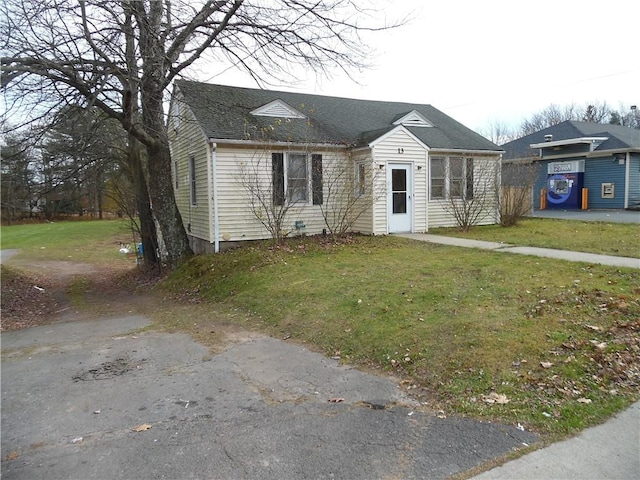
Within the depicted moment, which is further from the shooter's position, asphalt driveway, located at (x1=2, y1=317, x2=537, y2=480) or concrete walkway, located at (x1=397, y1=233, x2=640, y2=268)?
concrete walkway, located at (x1=397, y1=233, x2=640, y2=268)

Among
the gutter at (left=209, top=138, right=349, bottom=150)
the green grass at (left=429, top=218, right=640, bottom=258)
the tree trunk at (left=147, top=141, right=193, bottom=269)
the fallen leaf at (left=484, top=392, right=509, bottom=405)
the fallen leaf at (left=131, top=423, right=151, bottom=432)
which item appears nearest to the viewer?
the fallen leaf at (left=131, top=423, right=151, bottom=432)

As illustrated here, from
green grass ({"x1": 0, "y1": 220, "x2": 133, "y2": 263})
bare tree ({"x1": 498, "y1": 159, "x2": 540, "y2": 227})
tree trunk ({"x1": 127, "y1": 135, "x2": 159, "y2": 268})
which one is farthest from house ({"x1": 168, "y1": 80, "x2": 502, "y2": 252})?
green grass ({"x1": 0, "y1": 220, "x2": 133, "y2": 263})

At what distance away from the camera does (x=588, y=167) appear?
24.9 meters

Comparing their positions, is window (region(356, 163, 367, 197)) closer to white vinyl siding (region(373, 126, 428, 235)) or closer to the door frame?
white vinyl siding (region(373, 126, 428, 235))

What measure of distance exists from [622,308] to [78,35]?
10.6 m

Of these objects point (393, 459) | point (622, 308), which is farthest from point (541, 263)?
point (393, 459)

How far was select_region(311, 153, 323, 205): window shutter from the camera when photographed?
14062 mm

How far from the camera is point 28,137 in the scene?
10.9 metres

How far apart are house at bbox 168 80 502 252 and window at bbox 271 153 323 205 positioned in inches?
1.2

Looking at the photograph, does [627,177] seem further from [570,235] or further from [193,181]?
[193,181]

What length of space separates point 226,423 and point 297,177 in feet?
35.0

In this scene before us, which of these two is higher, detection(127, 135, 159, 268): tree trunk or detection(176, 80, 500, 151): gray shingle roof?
detection(176, 80, 500, 151): gray shingle roof

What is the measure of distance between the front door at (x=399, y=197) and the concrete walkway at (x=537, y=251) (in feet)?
2.13

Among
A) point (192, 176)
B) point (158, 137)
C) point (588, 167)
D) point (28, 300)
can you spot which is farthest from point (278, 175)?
point (588, 167)
